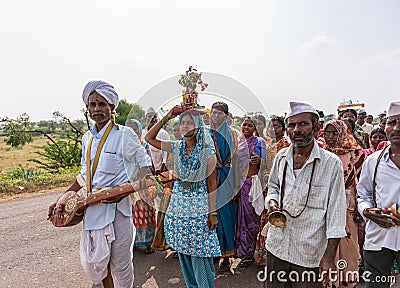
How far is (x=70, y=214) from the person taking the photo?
124 inches

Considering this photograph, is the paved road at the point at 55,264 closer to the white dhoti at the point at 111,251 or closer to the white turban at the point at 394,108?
the white dhoti at the point at 111,251

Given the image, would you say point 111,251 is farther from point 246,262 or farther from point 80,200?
point 246,262

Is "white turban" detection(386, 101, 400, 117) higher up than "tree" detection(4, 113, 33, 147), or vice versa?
"tree" detection(4, 113, 33, 147)

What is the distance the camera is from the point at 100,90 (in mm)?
3182

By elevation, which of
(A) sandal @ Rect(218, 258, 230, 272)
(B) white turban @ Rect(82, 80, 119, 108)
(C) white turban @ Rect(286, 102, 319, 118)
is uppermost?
(B) white turban @ Rect(82, 80, 119, 108)

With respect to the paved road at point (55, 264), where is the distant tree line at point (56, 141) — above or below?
A: above

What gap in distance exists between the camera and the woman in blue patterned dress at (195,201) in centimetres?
349

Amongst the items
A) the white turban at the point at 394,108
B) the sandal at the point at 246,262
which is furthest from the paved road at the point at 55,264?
the white turban at the point at 394,108

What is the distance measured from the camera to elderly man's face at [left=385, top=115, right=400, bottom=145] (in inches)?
110

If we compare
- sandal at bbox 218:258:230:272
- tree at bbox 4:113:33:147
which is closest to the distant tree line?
tree at bbox 4:113:33:147

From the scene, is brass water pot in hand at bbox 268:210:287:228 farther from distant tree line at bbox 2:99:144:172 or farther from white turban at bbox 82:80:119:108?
distant tree line at bbox 2:99:144:172

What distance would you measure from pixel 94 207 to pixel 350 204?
8.21 ft

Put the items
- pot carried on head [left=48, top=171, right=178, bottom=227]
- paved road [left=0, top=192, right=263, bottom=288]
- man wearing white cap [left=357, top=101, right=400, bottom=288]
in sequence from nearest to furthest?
1. man wearing white cap [left=357, top=101, right=400, bottom=288]
2. pot carried on head [left=48, top=171, right=178, bottom=227]
3. paved road [left=0, top=192, right=263, bottom=288]

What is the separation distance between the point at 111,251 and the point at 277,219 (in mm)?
1517
